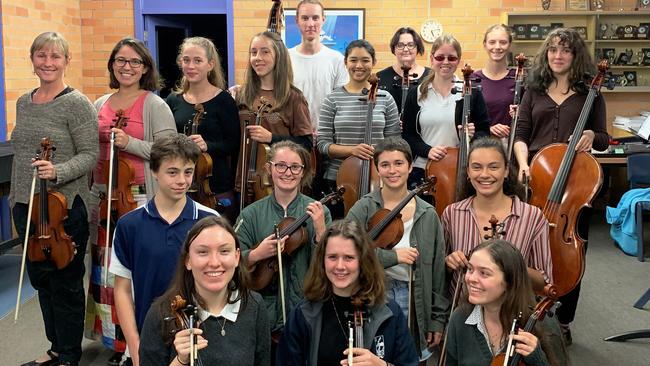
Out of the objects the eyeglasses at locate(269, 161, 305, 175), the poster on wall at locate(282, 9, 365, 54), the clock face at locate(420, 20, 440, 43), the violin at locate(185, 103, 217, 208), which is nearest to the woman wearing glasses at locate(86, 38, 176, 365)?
the violin at locate(185, 103, 217, 208)

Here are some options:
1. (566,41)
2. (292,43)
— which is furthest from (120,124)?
(292,43)

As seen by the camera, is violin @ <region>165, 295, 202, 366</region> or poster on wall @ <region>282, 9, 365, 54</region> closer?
violin @ <region>165, 295, 202, 366</region>

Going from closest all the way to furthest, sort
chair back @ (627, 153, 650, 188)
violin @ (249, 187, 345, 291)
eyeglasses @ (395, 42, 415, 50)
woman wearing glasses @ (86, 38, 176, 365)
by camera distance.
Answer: violin @ (249, 187, 345, 291) → woman wearing glasses @ (86, 38, 176, 365) → eyeglasses @ (395, 42, 415, 50) → chair back @ (627, 153, 650, 188)

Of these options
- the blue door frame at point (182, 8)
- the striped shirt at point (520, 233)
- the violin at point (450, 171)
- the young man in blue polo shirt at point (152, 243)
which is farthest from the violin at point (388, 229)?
the blue door frame at point (182, 8)

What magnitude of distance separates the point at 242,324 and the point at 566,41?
79.8 inches

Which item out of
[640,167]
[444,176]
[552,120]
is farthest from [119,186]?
[640,167]

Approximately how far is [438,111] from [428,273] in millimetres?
962

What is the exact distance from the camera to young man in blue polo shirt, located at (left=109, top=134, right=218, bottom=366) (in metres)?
2.26

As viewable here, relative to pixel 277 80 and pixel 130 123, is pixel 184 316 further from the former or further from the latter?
pixel 277 80

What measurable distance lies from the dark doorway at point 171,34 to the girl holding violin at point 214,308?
174 inches

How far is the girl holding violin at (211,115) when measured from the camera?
2.99 m

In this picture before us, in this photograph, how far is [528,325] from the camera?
1.87 metres

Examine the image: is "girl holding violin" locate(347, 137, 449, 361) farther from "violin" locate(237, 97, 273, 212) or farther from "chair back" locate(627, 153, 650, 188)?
"chair back" locate(627, 153, 650, 188)

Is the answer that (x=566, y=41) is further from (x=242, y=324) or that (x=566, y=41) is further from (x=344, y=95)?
Answer: (x=242, y=324)
